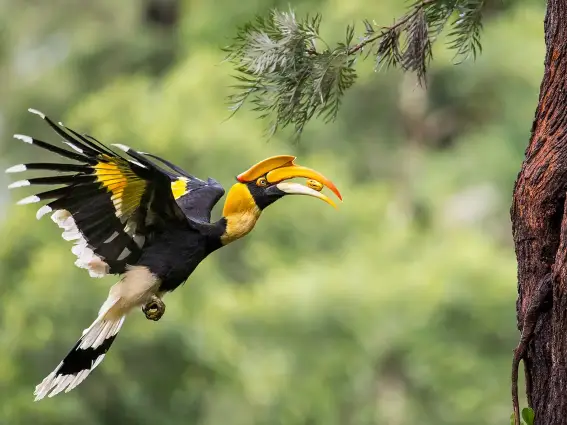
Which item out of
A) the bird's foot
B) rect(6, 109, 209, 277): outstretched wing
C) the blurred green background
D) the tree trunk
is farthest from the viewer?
the blurred green background

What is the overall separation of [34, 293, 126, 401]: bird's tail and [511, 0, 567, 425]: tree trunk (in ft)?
2.57

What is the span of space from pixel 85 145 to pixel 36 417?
3390mm

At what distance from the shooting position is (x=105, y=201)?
6.20ft

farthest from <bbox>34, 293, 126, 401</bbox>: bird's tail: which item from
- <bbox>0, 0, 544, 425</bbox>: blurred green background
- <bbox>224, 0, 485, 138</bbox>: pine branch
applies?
<bbox>0, 0, 544, 425</bbox>: blurred green background

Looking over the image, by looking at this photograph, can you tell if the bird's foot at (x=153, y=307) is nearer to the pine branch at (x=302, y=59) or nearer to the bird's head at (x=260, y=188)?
the bird's head at (x=260, y=188)

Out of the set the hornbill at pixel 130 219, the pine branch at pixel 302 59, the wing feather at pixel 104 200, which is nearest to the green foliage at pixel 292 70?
the pine branch at pixel 302 59

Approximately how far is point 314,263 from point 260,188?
4.39 metres

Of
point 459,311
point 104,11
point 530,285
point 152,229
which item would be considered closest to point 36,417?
point 459,311

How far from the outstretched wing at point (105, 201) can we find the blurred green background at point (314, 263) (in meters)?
2.66

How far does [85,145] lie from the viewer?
184 cm

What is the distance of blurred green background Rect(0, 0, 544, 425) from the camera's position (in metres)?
5.09

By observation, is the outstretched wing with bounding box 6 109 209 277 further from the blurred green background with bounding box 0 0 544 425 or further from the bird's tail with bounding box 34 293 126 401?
the blurred green background with bounding box 0 0 544 425

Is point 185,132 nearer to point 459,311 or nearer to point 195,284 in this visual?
point 195,284

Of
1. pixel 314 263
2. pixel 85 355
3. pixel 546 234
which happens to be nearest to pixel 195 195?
pixel 85 355
